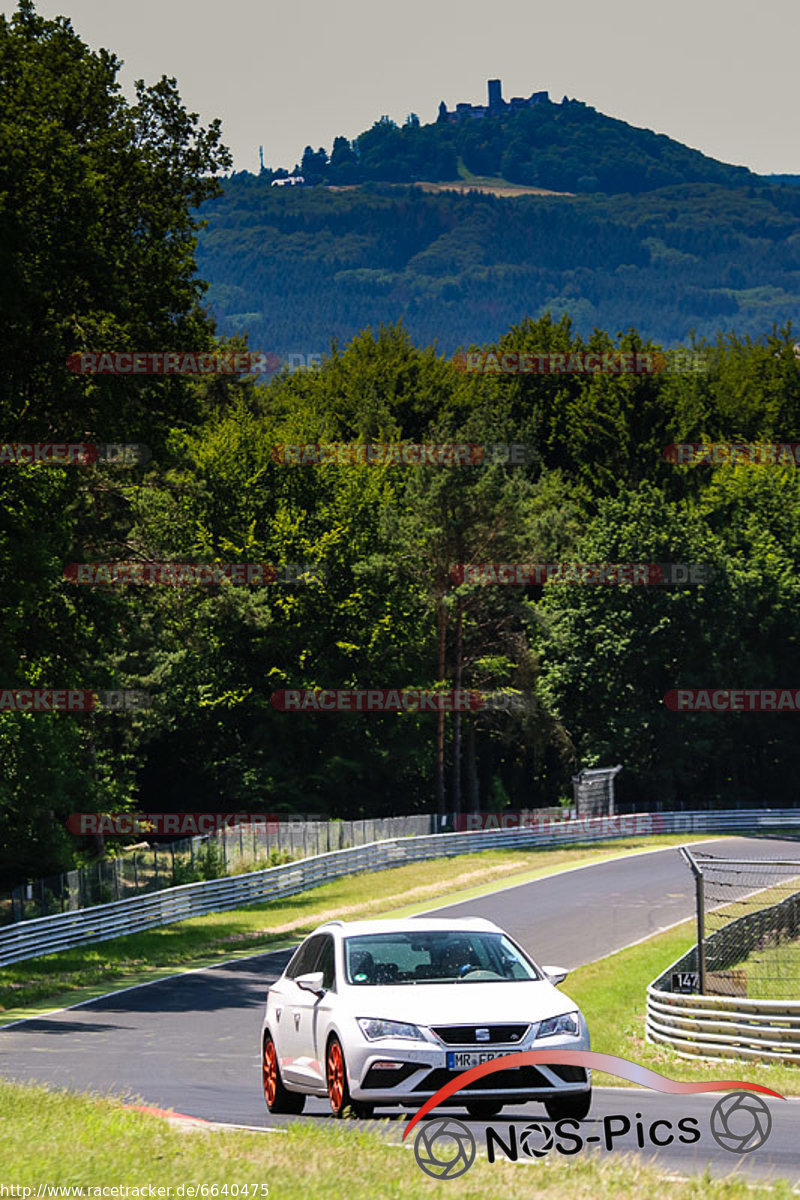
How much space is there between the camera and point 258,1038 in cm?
2503

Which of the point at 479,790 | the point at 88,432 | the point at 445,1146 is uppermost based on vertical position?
the point at 88,432

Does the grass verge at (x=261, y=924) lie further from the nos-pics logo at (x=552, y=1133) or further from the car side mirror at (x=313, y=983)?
the nos-pics logo at (x=552, y=1133)

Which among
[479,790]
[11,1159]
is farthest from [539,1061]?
[479,790]

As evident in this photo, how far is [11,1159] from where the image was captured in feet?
34.8

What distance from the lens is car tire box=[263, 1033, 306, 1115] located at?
13.9 meters

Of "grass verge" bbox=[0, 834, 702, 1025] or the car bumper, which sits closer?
the car bumper

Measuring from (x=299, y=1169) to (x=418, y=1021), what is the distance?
2054mm

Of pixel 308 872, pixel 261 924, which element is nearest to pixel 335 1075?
pixel 261 924

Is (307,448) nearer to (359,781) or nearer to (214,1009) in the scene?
(359,781)

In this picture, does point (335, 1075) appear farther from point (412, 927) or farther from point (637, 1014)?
point (637, 1014)

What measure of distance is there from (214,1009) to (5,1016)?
3.64 meters

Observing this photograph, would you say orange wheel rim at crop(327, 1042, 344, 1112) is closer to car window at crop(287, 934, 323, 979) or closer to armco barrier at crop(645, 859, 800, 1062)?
car window at crop(287, 934, 323, 979)

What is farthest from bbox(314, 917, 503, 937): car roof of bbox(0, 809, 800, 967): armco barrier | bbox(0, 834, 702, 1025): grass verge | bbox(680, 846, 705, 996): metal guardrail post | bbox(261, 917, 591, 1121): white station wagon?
bbox(0, 809, 800, 967): armco barrier

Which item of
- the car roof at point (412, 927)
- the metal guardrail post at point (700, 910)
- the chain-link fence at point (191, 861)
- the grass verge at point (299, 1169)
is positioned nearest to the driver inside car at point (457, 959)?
the car roof at point (412, 927)
